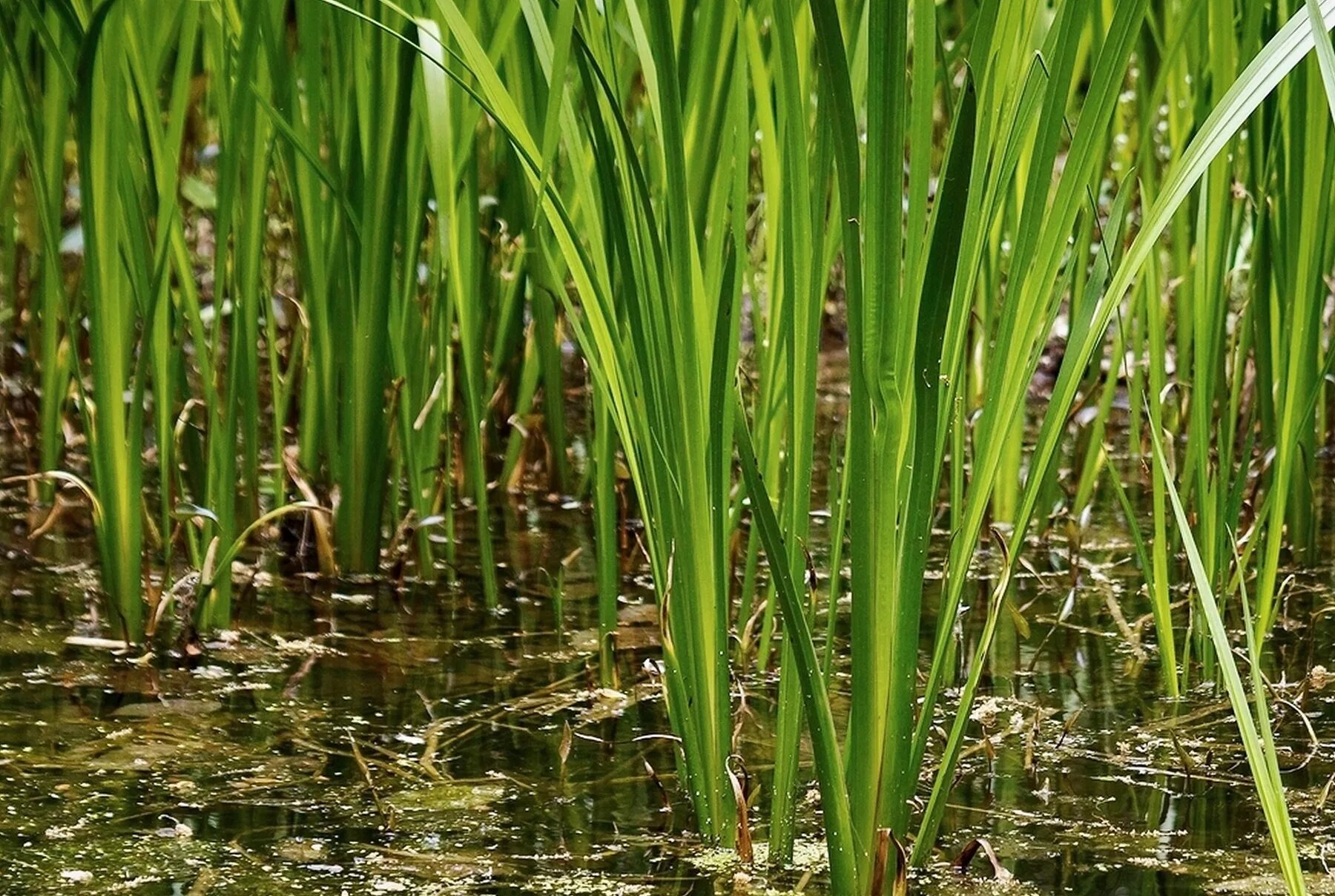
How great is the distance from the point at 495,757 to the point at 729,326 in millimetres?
444

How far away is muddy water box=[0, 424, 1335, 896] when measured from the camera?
0.98m

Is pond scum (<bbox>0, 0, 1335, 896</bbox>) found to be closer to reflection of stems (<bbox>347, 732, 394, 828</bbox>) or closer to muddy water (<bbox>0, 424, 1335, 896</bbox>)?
muddy water (<bbox>0, 424, 1335, 896</bbox>)

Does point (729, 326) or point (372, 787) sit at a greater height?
point (729, 326)

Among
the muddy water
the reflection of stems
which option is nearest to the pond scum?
the muddy water

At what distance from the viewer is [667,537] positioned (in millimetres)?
989

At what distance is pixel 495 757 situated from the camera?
1.20 metres

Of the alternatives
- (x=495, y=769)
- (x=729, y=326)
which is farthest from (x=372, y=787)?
(x=729, y=326)

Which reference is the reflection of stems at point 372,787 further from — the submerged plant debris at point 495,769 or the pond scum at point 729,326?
the pond scum at point 729,326

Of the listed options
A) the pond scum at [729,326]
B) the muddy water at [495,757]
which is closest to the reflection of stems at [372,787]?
the muddy water at [495,757]

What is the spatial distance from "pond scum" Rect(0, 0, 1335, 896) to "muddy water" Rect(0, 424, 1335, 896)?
40 millimetres

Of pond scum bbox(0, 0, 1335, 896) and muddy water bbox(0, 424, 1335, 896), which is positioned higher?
pond scum bbox(0, 0, 1335, 896)

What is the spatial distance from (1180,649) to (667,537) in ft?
2.35

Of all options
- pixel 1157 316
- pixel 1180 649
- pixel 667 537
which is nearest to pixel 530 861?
pixel 667 537

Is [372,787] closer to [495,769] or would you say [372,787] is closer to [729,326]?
[495,769]
